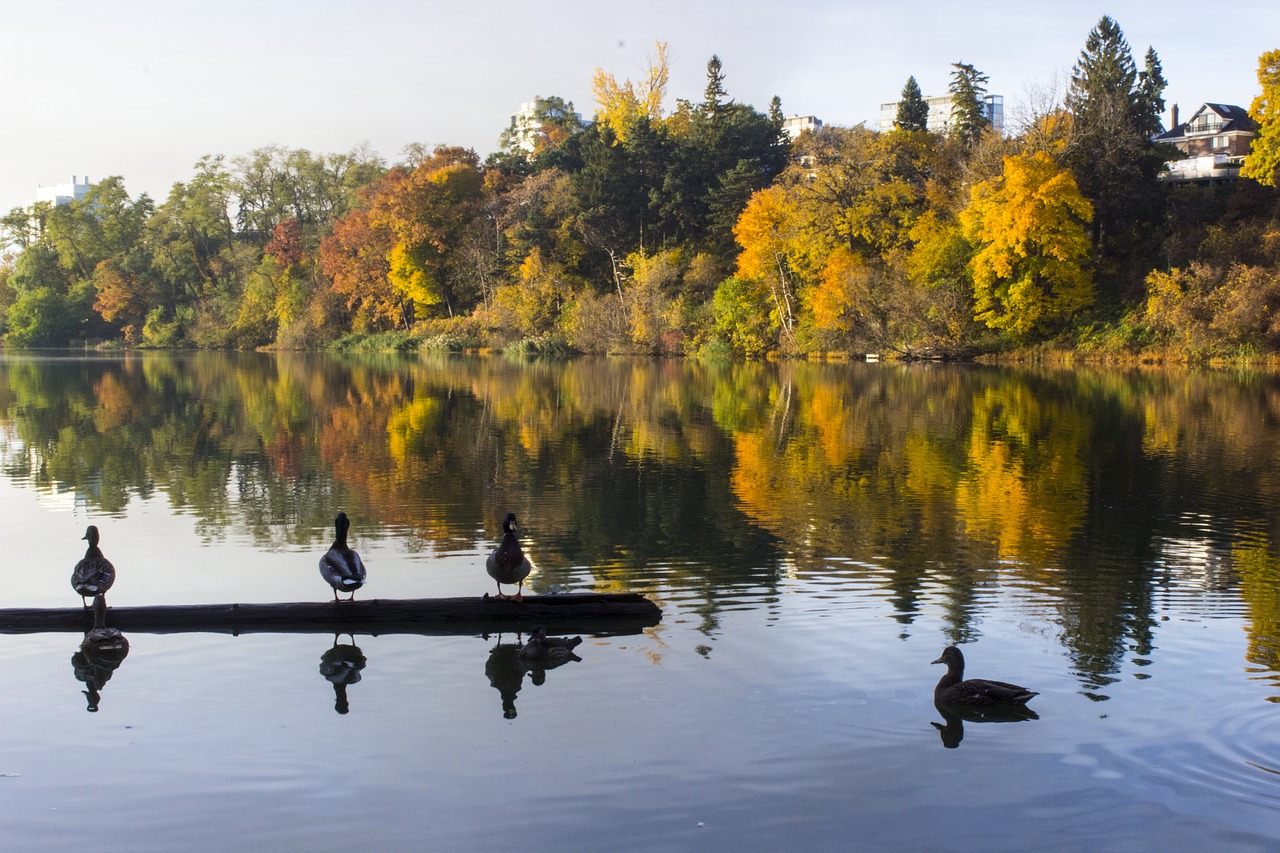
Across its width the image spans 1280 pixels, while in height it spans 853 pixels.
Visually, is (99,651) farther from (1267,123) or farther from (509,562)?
(1267,123)

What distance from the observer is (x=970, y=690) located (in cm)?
872

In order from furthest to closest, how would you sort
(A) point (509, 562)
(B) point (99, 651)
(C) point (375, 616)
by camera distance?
(A) point (509, 562), (C) point (375, 616), (B) point (99, 651)

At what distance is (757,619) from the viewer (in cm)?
1142

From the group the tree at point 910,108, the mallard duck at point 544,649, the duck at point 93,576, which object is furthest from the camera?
the tree at point 910,108

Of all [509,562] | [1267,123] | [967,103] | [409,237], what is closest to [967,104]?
[967,103]

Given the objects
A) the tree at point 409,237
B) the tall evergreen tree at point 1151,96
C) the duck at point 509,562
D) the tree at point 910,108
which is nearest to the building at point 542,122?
the tree at point 409,237

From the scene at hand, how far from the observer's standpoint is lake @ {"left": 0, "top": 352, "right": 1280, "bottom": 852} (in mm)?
7191

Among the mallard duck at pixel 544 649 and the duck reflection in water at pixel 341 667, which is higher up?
the mallard duck at pixel 544 649

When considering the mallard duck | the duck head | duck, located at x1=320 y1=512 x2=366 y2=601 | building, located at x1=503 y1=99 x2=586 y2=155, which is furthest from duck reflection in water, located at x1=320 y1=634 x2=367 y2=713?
building, located at x1=503 y1=99 x2=586 y2=155

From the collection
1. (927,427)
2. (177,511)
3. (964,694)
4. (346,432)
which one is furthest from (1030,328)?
(964,694)

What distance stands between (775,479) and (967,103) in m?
56.2

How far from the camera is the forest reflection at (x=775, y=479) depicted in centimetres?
1334

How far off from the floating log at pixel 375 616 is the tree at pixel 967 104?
62.8m

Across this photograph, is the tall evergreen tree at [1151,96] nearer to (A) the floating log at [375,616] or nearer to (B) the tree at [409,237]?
(B) the tree at [409,237]
